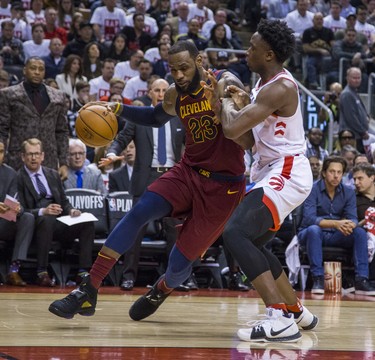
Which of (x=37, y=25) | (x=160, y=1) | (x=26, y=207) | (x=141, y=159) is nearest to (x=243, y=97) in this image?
(x=141, y=159)

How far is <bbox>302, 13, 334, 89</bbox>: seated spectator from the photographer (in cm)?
1552

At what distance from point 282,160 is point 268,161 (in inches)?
4.2

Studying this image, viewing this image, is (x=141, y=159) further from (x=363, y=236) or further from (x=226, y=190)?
(x=226, y=190)

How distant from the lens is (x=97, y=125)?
6.19 metres

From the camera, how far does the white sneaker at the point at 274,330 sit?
531 cm

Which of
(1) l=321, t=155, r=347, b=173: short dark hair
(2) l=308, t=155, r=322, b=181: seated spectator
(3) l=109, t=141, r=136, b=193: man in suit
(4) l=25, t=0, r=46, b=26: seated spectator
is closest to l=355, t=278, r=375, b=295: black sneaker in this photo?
(1) l=321, t=155, r=347, b=173: short dark hair

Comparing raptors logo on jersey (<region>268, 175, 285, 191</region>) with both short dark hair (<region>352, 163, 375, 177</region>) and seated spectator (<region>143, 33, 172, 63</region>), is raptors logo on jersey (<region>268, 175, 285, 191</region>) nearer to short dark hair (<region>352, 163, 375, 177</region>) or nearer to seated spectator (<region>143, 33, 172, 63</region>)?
short dark hair (<region>352, 163, 375, 177</region>)

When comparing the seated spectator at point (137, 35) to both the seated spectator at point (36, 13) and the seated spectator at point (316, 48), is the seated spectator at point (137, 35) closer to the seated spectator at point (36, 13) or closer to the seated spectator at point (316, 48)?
the seated spectator at point (36, 13)

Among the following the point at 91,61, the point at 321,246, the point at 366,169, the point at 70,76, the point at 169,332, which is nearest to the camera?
the point at 169,332

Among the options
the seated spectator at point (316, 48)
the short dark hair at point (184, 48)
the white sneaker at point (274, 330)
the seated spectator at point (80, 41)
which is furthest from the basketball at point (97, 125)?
the seated spectator at point (316, 48)

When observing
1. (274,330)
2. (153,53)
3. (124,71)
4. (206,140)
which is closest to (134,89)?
(124,71)

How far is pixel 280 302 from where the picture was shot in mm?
5410

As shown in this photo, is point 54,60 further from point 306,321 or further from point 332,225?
point 306,321

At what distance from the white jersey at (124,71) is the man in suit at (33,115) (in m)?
4.28
